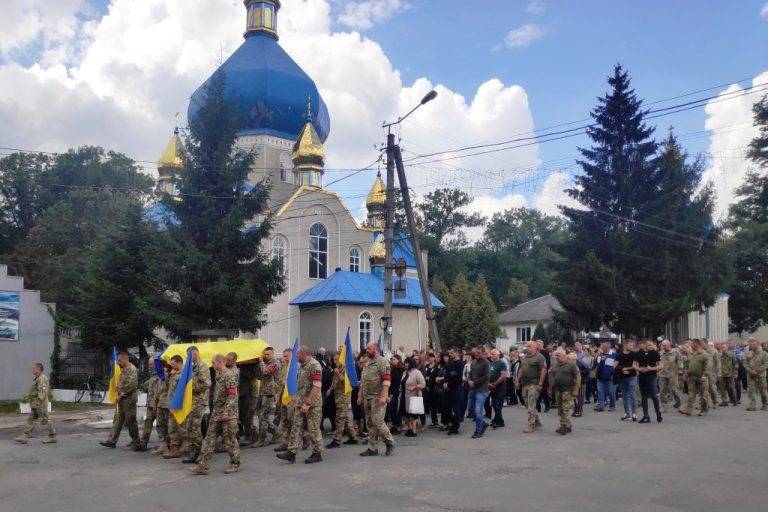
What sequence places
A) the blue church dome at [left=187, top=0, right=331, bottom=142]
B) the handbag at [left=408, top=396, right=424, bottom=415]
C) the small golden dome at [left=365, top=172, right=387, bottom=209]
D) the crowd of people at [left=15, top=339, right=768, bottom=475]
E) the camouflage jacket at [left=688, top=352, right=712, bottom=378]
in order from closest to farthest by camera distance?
1. the crowd of people at [left=15, top=339, right=768, bottom=475]
2. the handbag at [left=408, top=396, right=424, bottom=415]
3. the camouflage jacket at [left=688, top=352, right=712, bottom=378]
4. the blue church dome at [left=187, top=0, right=331, bottom=142]
5. the small golden dome at [left=365, top=172, right=387, bottom=209]

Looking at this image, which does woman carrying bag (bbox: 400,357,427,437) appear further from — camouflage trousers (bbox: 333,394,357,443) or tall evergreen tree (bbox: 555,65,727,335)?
tall evergreen tree (bbox: 555,65,727,335)

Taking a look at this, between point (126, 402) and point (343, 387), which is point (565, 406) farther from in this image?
point (126, 402)

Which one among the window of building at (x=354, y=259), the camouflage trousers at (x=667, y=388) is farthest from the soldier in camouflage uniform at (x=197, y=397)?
the window of building at (x=354, y=259)

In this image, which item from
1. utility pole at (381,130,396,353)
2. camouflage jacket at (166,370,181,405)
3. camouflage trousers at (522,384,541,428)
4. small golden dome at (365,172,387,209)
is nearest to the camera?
camouflage jacket at (166,370,181,405)

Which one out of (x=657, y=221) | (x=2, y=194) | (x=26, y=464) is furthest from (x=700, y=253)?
(x=2, y=194)

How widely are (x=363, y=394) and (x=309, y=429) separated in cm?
117

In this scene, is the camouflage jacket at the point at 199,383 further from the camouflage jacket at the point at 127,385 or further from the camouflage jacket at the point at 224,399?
the camouflage jacket at the point at 127,385

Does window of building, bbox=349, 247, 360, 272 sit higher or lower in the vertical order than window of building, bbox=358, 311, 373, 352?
higher

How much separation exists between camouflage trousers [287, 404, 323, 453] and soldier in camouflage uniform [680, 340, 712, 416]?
9.03 m

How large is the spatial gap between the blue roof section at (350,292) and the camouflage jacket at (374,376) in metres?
24.0

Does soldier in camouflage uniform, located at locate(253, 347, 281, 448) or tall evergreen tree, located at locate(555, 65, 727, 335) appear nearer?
soldier in camouflage uniform, located at locate(253, 347, 281, 448)

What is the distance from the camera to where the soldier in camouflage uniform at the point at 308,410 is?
1098cm

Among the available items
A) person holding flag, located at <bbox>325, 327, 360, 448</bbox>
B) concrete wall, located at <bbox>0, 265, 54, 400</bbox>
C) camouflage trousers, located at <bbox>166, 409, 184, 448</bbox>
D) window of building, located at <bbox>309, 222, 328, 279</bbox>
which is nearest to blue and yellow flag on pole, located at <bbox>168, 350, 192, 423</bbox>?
camouflage trousers, located at <bbox>166, 409, 184, 448</bbox>

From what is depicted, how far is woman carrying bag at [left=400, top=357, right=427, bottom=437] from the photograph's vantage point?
13.4 metres
